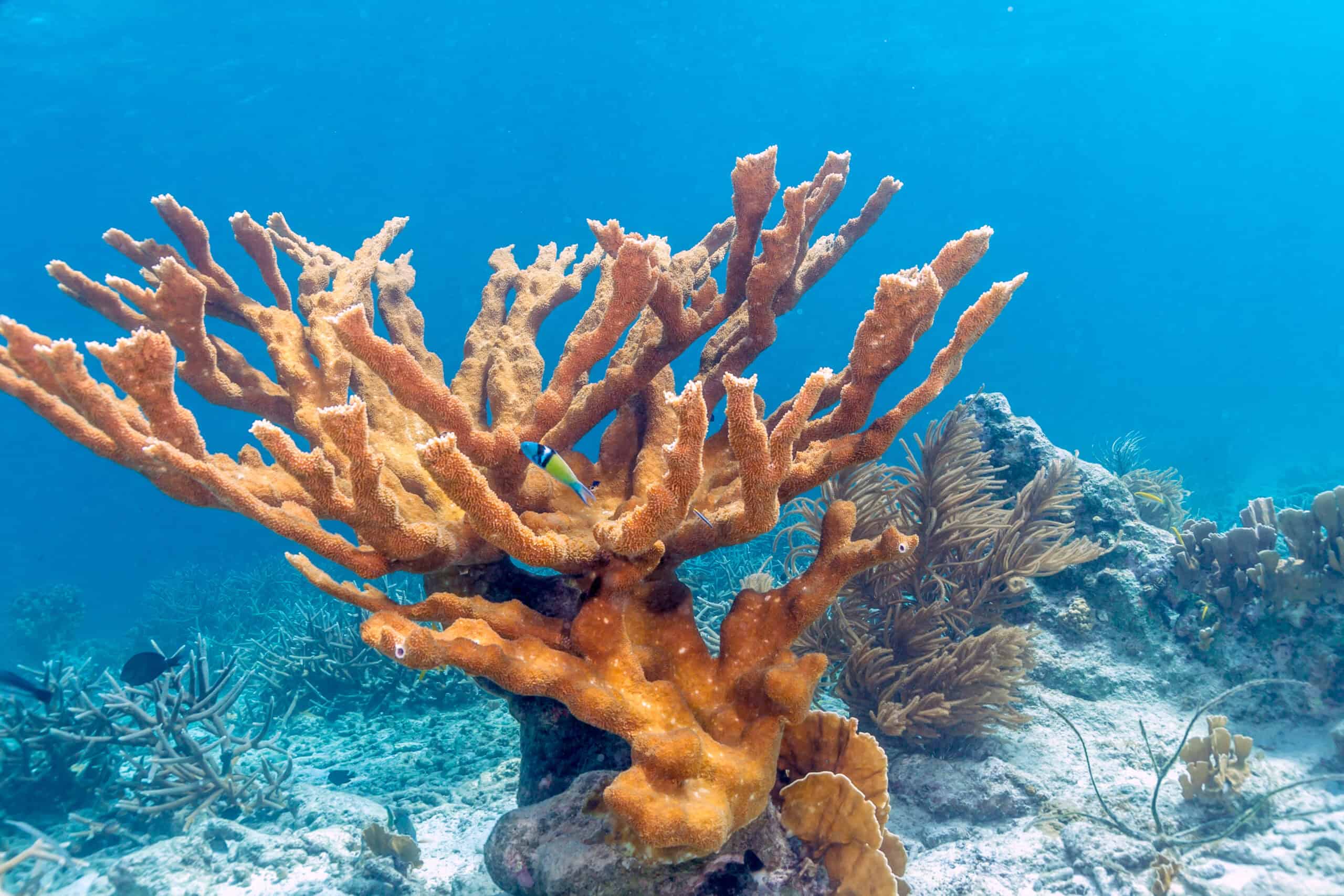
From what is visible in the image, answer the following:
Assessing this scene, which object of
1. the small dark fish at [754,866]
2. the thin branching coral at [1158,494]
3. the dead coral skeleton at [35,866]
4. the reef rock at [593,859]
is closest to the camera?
the reef rock at [593,859]

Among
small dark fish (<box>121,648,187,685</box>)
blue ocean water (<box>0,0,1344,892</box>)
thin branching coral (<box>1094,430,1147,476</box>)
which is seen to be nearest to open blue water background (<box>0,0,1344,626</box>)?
blue ocean water (<box>0,0,1344,892</box>)

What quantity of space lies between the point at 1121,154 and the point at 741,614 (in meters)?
83.6

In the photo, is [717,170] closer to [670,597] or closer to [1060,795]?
[1060,795]

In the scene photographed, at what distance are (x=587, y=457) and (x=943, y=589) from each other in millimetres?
2694

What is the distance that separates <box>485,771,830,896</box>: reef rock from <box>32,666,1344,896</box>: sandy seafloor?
1.02 metres

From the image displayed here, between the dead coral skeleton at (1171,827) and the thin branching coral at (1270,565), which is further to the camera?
the thin branching coral at (1270,565)

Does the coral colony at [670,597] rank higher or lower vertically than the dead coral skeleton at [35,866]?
higher

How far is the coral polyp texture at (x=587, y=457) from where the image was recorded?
206 cm

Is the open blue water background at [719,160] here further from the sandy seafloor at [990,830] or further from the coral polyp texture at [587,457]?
the coral polyp texture at [587,457]

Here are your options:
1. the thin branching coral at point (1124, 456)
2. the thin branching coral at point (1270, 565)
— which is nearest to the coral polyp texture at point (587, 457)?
the thin branching coral at point (1270, 565)

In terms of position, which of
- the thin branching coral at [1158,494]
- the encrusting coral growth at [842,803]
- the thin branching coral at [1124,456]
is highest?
the thin branching coral at [1124,456]

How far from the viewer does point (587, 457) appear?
11.3 feet

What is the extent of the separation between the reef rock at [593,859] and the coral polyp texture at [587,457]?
159 mm

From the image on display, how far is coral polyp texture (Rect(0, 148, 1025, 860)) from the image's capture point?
2064 mm
